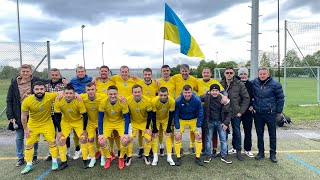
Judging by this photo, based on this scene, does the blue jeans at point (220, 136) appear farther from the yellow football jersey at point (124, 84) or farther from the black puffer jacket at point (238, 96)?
the yellow football jersey at point (124, 84)

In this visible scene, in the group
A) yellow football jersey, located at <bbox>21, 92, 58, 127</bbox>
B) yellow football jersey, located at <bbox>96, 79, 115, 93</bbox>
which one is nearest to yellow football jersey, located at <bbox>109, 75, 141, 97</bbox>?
yellow football jersey, located at <bbox>96, 79, 115, 93</bbox>

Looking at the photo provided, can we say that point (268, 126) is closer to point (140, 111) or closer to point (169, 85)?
point (169, 85)

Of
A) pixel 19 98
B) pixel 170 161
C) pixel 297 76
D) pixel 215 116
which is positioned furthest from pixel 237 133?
pixel 297 76

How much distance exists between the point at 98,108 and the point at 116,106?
1.37ft

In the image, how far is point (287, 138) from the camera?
24.1 ft

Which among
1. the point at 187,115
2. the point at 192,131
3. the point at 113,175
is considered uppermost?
the point at 187,115

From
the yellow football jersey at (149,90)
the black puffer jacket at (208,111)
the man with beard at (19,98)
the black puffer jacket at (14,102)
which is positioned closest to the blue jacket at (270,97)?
the black puffer jacket at (208,111)

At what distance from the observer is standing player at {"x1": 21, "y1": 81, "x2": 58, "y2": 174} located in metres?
5.16

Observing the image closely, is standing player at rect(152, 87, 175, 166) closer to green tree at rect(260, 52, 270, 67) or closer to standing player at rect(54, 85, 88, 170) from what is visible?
standing player at rect(54, 85, 88, 170)

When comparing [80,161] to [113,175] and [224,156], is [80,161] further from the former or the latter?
[224,156]

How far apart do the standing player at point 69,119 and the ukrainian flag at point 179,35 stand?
3460 millimetres

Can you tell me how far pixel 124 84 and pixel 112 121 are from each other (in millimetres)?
1079

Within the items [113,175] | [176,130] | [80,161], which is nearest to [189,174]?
[176,130]

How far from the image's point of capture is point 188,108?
5609 mm
